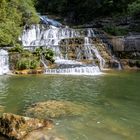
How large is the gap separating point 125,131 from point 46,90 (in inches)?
328

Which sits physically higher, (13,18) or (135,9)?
(135,9)

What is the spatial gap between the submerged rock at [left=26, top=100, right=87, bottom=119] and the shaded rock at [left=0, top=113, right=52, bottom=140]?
162 centimetres

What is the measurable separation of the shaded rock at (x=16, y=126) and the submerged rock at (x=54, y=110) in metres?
1.62

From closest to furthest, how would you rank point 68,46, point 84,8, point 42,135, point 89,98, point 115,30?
1. point 42,135
2. point 89,98
3. point 68,46
4. point 115,30
5. point 84,8

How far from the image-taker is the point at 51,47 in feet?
103

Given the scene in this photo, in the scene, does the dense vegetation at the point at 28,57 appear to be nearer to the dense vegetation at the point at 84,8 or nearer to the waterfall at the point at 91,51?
the waterfall at the point at 91,51

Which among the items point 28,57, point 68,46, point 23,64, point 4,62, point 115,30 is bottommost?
point 23,64

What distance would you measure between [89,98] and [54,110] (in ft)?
11.8

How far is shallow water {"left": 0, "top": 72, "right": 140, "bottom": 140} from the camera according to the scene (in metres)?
12.0

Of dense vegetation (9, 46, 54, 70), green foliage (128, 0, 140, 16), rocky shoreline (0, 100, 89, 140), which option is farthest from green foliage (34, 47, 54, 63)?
rocky shoreline (0, 100, 89, 140)

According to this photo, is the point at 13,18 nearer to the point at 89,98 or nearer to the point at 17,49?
the point at 17,49

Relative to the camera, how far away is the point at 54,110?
1413cm

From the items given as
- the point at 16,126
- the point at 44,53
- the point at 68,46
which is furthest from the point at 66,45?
the point at 16,126

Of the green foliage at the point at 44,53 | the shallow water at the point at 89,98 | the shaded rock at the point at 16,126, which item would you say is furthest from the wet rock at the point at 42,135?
the green foliage at the point at 44,53
